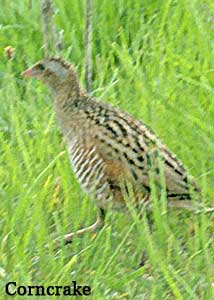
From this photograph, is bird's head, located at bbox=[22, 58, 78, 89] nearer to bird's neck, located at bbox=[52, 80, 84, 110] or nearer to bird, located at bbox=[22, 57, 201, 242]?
bird's neck, located at bbox=[52, 80, 84, 110]

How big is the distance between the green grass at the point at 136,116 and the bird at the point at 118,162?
0.32ft

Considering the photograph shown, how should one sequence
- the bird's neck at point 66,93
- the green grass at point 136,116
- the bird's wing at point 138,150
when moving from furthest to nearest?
the bird's neck at point 66,93 → the bird's wing at point 138,150 → the green grass at point 136,116

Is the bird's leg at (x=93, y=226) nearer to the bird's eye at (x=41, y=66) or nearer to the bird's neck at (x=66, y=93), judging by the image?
the bird's neck at (x=66, y=93)

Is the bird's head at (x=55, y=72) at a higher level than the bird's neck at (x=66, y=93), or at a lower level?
higher

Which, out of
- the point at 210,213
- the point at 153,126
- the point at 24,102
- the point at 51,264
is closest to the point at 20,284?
the point at 51,264

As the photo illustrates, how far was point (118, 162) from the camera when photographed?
554 cm

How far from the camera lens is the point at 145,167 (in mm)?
5508

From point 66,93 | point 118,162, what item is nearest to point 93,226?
point 118,162

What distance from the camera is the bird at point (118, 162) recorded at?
548 cm

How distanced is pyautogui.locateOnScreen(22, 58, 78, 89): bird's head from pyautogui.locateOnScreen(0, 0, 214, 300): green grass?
0.24 metres

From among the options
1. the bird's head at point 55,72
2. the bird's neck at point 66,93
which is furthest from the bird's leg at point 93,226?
the bird's head at point 55,72

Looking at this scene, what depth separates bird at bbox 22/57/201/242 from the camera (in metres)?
5.48

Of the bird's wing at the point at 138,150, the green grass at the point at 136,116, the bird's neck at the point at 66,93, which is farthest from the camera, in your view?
the bird's neck at the point at 66,93

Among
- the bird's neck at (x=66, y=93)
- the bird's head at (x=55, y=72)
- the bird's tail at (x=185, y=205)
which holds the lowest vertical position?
the bird's tail at (x=185, y=205)
